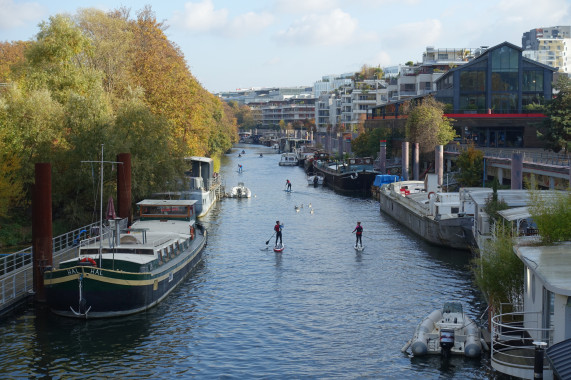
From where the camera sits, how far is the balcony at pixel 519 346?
21953 mm

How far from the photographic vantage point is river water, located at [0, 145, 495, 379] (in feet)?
87.8

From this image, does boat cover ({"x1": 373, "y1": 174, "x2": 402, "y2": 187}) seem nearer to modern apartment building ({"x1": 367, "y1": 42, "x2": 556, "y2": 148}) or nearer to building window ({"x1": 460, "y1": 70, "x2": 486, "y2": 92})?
modern apartment building ({"x1": 367, "y1": 42, "x2": 556, "y2": 148})

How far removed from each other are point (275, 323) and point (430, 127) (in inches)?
2585

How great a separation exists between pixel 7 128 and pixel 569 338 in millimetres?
43949

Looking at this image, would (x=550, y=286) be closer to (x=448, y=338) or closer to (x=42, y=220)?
(x=448, y=338)

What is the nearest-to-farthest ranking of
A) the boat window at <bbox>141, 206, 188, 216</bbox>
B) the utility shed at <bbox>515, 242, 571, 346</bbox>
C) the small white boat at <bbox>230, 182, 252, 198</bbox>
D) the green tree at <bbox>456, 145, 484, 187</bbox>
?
the utility shed at <bbox>515, 242, 571, 346</bbox> < the boat window at <bbox>141, 206, 188, 216</bbox> < the green tree at <bbox>456, 145, 484, 187</bbox> < the small white boat at <bbox>230, 182, 252, 198</bbox>

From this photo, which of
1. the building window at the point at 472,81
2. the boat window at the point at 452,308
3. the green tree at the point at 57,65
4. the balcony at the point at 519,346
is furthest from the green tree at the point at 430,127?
the balcony at the point at 519,346

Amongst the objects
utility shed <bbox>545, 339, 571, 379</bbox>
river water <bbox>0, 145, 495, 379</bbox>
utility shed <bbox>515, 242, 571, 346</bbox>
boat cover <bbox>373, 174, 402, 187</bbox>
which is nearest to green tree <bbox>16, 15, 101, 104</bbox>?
river water <bbox>0, 145, 495, 379</bbox>

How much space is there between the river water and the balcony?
67.2 inches

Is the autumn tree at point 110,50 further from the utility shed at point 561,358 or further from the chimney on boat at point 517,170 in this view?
the utility shed at point 561,358

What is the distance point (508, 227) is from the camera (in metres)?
35.0

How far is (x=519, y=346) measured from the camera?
22.9 metres

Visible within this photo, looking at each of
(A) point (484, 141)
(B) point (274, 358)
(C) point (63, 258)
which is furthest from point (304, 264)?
(A) point (484, 141)

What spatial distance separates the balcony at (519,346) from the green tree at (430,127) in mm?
70330
